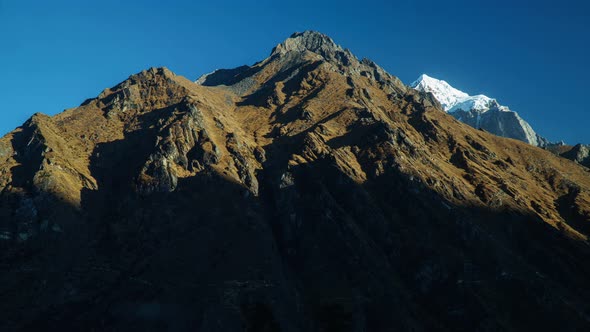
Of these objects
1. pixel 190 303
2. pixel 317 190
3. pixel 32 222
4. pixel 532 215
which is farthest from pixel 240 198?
pixel 532 215

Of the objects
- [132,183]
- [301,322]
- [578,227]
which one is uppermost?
[132,183]

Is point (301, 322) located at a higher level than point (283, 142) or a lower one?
lower

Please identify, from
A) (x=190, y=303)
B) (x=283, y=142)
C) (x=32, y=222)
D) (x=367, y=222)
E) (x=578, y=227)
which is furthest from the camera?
(x=283, y=142)

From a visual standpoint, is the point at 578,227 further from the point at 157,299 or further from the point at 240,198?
the point at 157,299

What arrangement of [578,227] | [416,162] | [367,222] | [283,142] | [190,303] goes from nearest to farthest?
[190,303] < [367,222] < [578,227] < [416,162] < [283,142]

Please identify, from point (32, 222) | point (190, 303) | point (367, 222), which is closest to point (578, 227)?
point (367, 222)

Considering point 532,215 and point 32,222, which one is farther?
point 532,215
